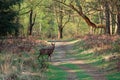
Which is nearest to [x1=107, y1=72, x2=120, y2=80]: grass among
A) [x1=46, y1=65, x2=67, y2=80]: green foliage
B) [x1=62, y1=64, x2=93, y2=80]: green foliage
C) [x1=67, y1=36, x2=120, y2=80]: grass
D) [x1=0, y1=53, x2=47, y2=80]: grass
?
[x1=67, y1=36, x2=120, y2=80]: grass

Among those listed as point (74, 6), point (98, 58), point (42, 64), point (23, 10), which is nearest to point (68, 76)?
point (42, 64)

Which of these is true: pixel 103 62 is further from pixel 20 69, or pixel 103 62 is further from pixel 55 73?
pixel 20 69

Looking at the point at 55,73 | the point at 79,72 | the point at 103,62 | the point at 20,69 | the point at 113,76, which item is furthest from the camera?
the point at 103,62

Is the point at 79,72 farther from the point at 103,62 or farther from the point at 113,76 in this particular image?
the point at 103,62

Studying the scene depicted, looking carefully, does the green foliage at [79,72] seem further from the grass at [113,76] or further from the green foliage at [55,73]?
the grass at [113,76]

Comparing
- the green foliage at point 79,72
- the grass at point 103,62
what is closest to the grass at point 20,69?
the green foliage at point 79,72

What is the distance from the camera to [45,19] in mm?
74812

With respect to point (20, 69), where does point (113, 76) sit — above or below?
below

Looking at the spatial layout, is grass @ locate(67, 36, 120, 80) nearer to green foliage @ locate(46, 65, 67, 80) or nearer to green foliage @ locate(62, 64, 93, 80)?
green foliage @ locate(62, 64, 93, 80)

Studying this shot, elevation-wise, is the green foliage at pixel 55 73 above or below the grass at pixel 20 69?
below

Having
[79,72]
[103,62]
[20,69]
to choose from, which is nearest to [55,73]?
[79,72]

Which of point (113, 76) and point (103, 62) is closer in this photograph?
point (113, 76)

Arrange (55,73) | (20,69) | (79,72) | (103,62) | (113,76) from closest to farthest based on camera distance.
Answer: (20,69) < (113,76) < (55,73) < (79,72) < (103,62)

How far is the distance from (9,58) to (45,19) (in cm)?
5686
